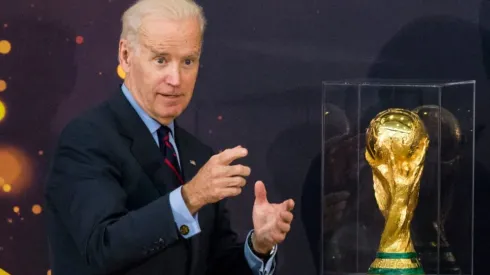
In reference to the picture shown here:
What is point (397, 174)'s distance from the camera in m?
2.18

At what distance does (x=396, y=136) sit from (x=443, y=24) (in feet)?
1.49

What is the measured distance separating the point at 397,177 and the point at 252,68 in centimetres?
50

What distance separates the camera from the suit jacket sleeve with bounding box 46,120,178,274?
1832 mm

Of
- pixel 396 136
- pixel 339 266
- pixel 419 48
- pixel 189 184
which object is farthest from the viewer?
pixel 419 48

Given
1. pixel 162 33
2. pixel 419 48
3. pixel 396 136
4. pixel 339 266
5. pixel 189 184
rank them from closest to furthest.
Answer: pixel 189 184 → pixel 162 33 → pixel 396 136 → pixel 339 266 → pixel 419 48

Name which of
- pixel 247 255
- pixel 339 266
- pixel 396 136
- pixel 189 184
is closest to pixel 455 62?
pixel 396 136

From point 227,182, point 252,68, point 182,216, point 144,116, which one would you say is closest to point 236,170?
point 227,182

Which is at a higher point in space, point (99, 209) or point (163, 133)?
point (163, 133)

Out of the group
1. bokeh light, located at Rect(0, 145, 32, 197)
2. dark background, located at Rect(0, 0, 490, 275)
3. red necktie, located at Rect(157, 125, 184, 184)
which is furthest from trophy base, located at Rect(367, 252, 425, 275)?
bokeh light, located at Rect(0, 145, 32, 197)

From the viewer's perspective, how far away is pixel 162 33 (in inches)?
78.5

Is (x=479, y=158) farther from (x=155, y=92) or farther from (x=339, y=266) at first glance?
(x=155, y=92)

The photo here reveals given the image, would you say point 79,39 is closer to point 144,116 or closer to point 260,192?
point 144,116

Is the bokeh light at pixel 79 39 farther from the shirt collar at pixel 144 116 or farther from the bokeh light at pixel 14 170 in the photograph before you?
the shirt collar at pixel 144 116

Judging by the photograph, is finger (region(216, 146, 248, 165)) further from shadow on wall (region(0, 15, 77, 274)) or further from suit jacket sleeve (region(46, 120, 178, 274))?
shadow on wall (region(0, 15, 77, 274))
